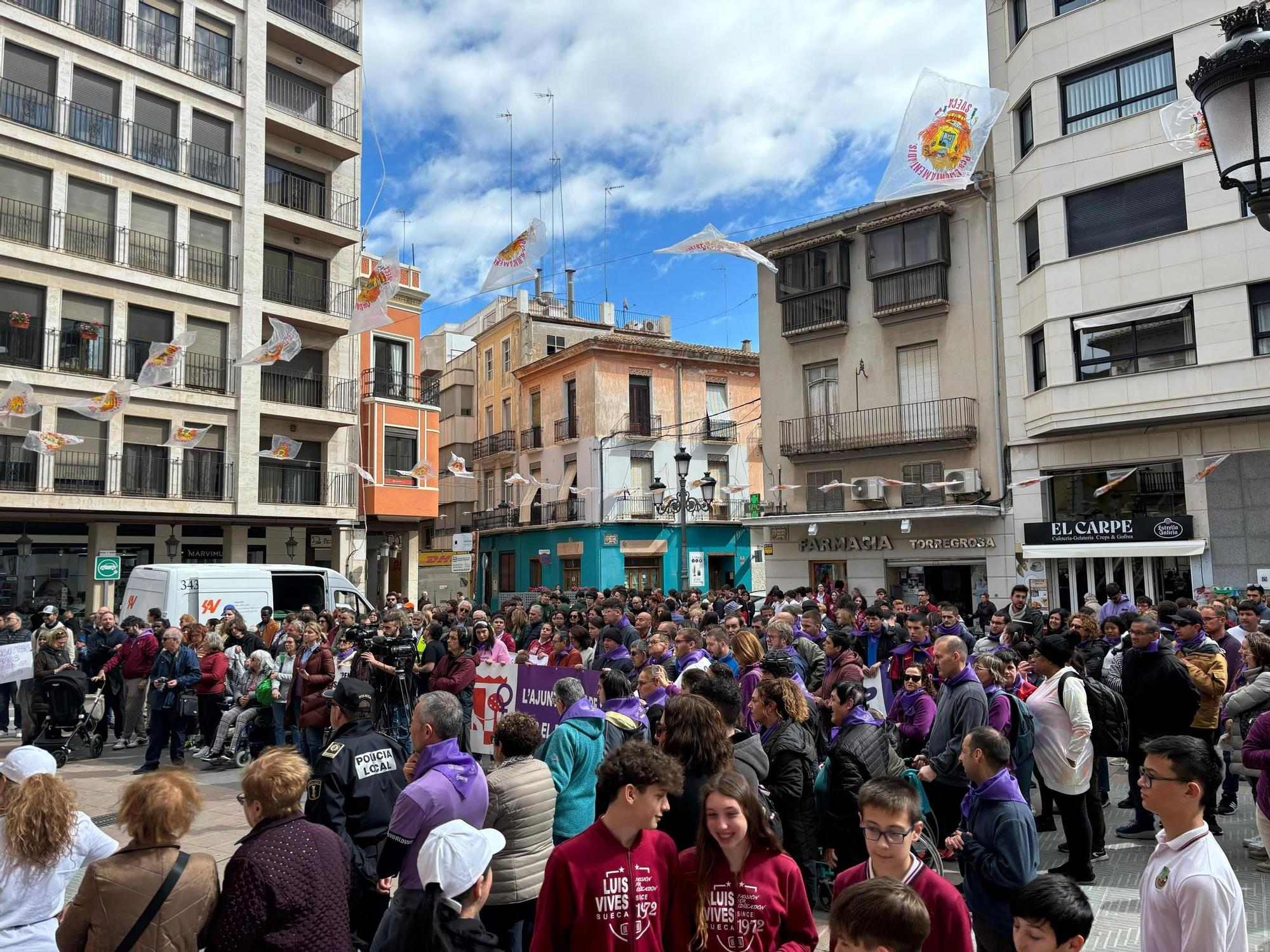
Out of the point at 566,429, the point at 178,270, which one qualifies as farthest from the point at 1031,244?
the point at 178,270

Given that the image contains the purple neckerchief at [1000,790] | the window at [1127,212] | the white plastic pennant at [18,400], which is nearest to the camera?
the purple neckerchief at [1000,790]

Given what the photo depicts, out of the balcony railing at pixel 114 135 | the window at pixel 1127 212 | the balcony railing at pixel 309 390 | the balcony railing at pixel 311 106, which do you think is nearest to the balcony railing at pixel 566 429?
the balcony railing at pixel 309 390

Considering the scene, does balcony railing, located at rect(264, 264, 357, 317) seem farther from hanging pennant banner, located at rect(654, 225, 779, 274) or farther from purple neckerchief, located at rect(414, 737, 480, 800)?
purple neckerchief, located at rect(414, 737, 480, 800)

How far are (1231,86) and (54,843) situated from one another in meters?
6.35

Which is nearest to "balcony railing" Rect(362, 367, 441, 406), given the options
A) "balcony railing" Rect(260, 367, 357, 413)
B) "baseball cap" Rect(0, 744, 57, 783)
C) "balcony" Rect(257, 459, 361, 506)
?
"balcony railing" Rect(260, 367, 357, 413)

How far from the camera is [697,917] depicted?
3.31 metres

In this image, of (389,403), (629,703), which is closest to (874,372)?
(389,403)

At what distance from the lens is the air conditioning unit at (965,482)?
2362cm

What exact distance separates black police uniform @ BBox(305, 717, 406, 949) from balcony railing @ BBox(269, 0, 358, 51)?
31.0 metres

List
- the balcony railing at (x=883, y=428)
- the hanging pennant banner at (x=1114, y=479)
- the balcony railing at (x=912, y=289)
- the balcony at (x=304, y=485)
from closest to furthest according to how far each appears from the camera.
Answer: the hanging pennant banner at (x=1114, y=479), the balcony railing at (x=883, y=428), the balcony railing at (x=912, y=289), the balcony at (x=304, y=485)

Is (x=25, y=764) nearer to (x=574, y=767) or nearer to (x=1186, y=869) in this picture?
(x=574, y=767)

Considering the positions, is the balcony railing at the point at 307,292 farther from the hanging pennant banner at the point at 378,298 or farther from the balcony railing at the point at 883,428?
the balcony railing at the point at 883,428

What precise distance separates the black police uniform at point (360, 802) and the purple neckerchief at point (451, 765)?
1.46 ft

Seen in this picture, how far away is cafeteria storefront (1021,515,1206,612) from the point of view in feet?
63.3
